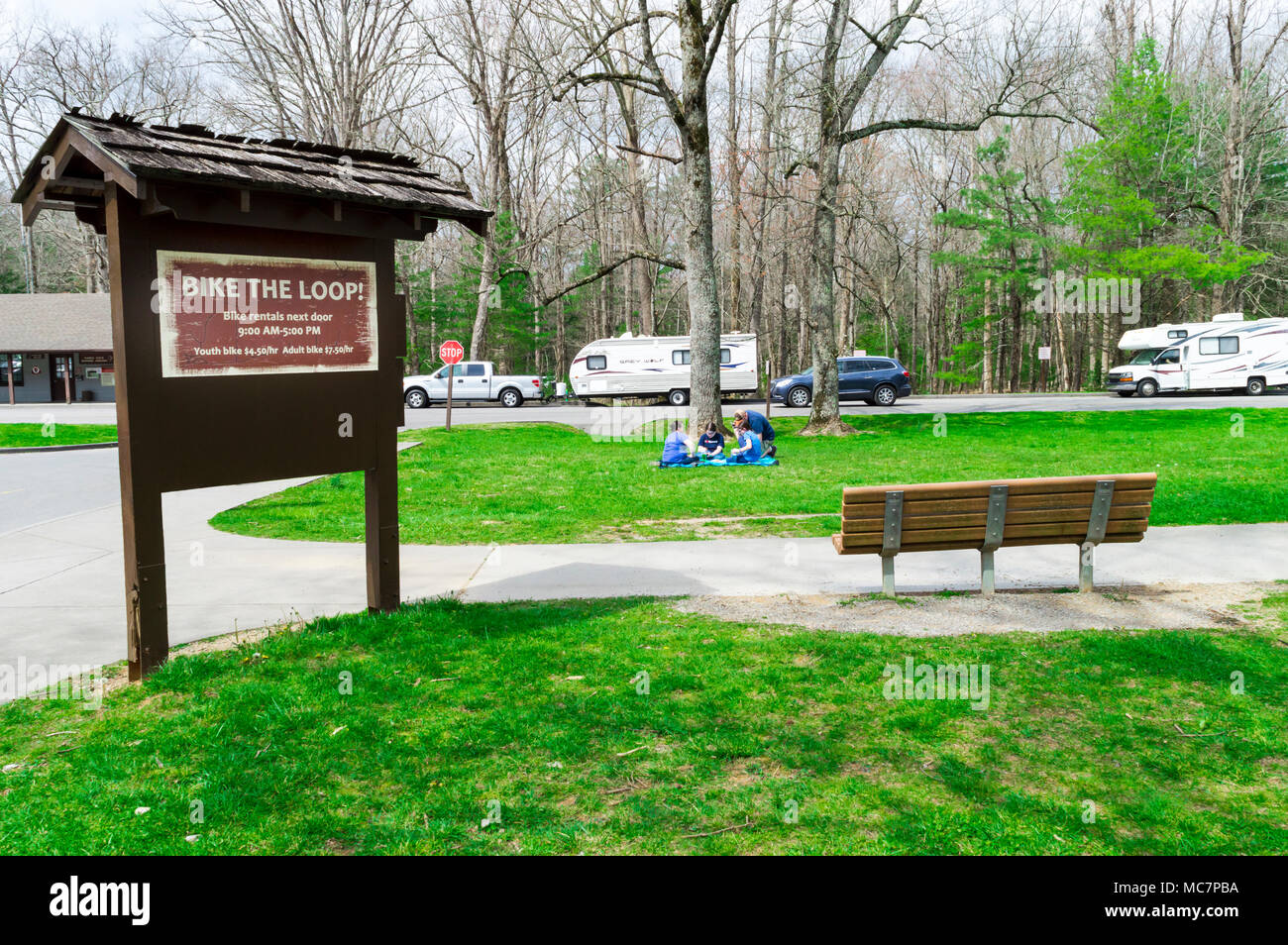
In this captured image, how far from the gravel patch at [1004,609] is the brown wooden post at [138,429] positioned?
3.46 meters

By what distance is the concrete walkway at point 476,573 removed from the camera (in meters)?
6.98

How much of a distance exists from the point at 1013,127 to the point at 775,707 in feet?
165

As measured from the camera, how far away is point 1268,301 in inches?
1847

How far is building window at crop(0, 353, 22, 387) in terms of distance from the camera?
43781mm

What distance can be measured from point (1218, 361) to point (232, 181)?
36.3 m

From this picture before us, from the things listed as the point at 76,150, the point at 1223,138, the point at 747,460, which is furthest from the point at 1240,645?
the point at 1223,138

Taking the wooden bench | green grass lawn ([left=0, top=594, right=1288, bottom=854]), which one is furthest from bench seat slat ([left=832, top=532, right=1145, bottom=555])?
green grass lawn ([left=0, top=594, right=1288, bottom=854])

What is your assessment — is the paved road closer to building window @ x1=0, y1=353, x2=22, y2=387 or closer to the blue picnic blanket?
building window @ x1=0, y1=353, x2=22, y2=387

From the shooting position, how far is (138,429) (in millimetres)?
5441

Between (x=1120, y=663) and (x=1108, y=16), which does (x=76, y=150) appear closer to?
(x=1120, y=663)
